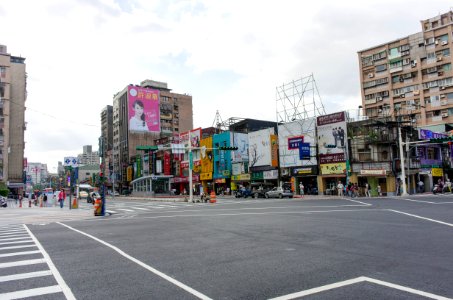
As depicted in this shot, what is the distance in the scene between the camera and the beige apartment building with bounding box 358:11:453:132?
2511 inches

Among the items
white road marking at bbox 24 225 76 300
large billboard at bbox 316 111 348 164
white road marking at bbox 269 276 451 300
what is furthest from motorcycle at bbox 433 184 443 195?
white road marking at bbox 24 225 76 300

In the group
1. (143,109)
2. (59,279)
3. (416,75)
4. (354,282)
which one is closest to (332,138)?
(416,75)

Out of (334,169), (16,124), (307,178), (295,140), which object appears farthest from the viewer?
(16,124)

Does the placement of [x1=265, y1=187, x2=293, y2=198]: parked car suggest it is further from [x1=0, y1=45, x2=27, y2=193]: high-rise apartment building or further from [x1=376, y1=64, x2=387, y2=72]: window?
[x1=0, y1=45, x2=27, y2=193]: high-rise apartment building

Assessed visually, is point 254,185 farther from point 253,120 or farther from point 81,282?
point 81,282

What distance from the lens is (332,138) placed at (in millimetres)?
45969

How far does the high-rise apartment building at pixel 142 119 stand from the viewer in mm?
99375

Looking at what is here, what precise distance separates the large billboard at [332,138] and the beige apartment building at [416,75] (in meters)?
20.3

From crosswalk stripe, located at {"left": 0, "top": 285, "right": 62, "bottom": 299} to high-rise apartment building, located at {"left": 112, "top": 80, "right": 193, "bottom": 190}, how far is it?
9306 centimetres

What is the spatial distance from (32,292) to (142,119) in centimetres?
9741

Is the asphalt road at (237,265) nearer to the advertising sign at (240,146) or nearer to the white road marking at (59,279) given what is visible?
the white road marking at (59,279)

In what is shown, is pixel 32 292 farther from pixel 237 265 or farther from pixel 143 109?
pixel 143 109

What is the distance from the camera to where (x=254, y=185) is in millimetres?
52719

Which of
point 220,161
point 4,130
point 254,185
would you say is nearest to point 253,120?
point 220,161
